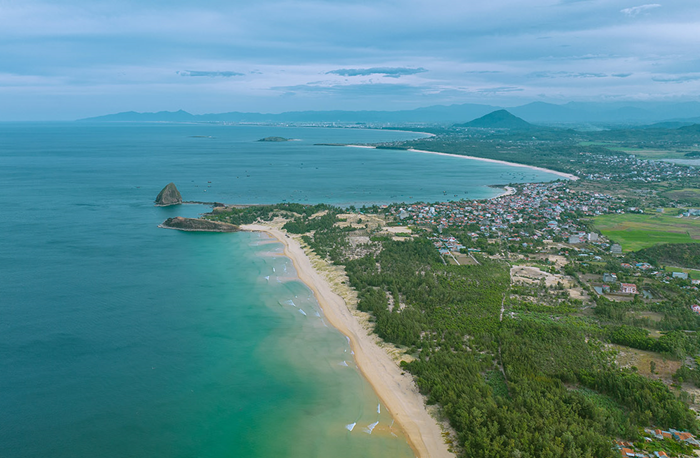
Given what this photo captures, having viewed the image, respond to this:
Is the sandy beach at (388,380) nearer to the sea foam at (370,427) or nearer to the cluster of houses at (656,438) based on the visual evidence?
the sea foam at (370,427)

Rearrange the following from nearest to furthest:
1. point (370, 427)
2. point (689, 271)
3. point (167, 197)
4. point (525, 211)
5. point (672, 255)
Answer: point (370, 427) → point (689, 271) → point (672, 255) → point (525, 211) → point (167, 197)

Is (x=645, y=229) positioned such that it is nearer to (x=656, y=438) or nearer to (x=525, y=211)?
(x=525, y=211)

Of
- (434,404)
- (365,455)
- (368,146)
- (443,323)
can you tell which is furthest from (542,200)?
(368,146)

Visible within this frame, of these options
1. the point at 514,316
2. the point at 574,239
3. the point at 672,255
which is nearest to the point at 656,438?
the point at 514,316

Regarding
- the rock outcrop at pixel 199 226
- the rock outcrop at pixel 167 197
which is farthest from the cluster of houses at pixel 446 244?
the rock outcrop at pixel 167 197

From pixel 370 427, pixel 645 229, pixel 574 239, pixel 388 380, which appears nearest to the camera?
pixel 370 427

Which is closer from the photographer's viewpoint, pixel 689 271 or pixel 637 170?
pixel 689 271
